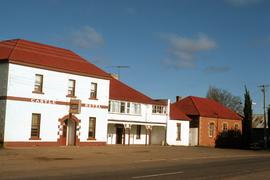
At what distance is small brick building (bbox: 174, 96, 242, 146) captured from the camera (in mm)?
64062

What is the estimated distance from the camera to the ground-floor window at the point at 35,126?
39750 mm

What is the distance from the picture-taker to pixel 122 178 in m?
17.4

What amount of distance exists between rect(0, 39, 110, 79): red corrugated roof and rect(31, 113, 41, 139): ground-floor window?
4156 mm

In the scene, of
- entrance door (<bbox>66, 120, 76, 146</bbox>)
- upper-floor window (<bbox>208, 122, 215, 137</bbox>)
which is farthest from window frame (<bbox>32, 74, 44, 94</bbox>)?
upper-floor window (<bbox>208, 122, 215, 137</bbox>)

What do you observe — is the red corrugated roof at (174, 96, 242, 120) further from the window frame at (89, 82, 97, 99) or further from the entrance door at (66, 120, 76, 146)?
the entrance door at (66, 120, 76, 146)

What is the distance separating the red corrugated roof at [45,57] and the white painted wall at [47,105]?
0.52 meters

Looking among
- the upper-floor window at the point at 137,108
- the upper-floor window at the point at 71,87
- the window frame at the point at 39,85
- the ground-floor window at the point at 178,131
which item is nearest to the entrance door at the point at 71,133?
the upper-floor window at the point at 71,87

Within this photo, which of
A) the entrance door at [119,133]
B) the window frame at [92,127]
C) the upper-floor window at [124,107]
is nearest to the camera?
the window frame at [92,127]

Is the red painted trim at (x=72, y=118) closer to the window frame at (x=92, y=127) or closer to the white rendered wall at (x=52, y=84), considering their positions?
the white rendered wall at (x=52, y=84)

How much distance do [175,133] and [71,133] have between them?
19.1 m

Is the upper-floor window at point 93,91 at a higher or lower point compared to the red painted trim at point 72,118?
higher

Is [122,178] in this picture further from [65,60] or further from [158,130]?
[158,130]

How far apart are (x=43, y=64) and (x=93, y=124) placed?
8.58m

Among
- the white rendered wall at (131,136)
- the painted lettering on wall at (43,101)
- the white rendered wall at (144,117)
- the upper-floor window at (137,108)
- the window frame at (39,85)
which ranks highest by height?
the window frame at (39,85)
